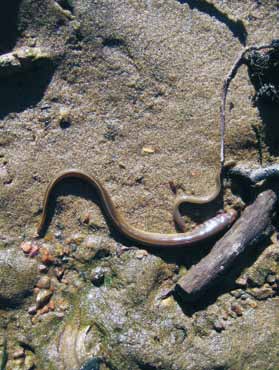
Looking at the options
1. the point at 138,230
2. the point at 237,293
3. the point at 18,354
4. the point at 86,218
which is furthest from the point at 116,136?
the point at 18,354

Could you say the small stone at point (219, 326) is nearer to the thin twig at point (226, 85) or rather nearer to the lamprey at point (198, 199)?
the lamprey at point (198, 199)

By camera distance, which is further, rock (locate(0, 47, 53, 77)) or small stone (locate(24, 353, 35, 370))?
rock (locate(0, 47, 53, 77))

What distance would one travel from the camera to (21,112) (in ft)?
15.9

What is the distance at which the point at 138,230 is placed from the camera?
4777 mm

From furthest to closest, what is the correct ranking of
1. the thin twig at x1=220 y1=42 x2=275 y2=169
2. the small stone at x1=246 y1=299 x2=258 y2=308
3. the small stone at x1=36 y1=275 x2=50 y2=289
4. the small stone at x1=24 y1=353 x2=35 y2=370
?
the thin twig at x1=220 y1=42 x2=275 y2=169 → the small stone at x1=36 y1=275 x2=50 y2=289 → the small stone at x1=246 y1=299 x2=258 y2=308 → the small stone at x1=24 y1=353 x2=35 y2=370

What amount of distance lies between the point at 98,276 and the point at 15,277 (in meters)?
0.91

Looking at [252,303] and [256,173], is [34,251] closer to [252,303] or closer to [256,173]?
[252,303]

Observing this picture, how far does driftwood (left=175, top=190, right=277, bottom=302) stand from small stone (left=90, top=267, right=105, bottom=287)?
2.72 ft

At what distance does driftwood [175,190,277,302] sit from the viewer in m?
4.49

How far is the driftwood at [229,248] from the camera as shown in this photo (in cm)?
449

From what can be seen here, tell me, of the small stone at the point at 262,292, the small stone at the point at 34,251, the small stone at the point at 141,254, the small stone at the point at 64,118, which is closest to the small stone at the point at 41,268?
the small stone at the point at 34,251

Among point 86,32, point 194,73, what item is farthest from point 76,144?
point 194,73

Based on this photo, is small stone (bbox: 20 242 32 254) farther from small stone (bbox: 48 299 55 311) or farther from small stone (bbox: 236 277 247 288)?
small stone (bbox: 236 277 247 288)

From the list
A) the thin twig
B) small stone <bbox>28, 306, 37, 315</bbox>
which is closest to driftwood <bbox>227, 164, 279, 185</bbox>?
the thin twig
